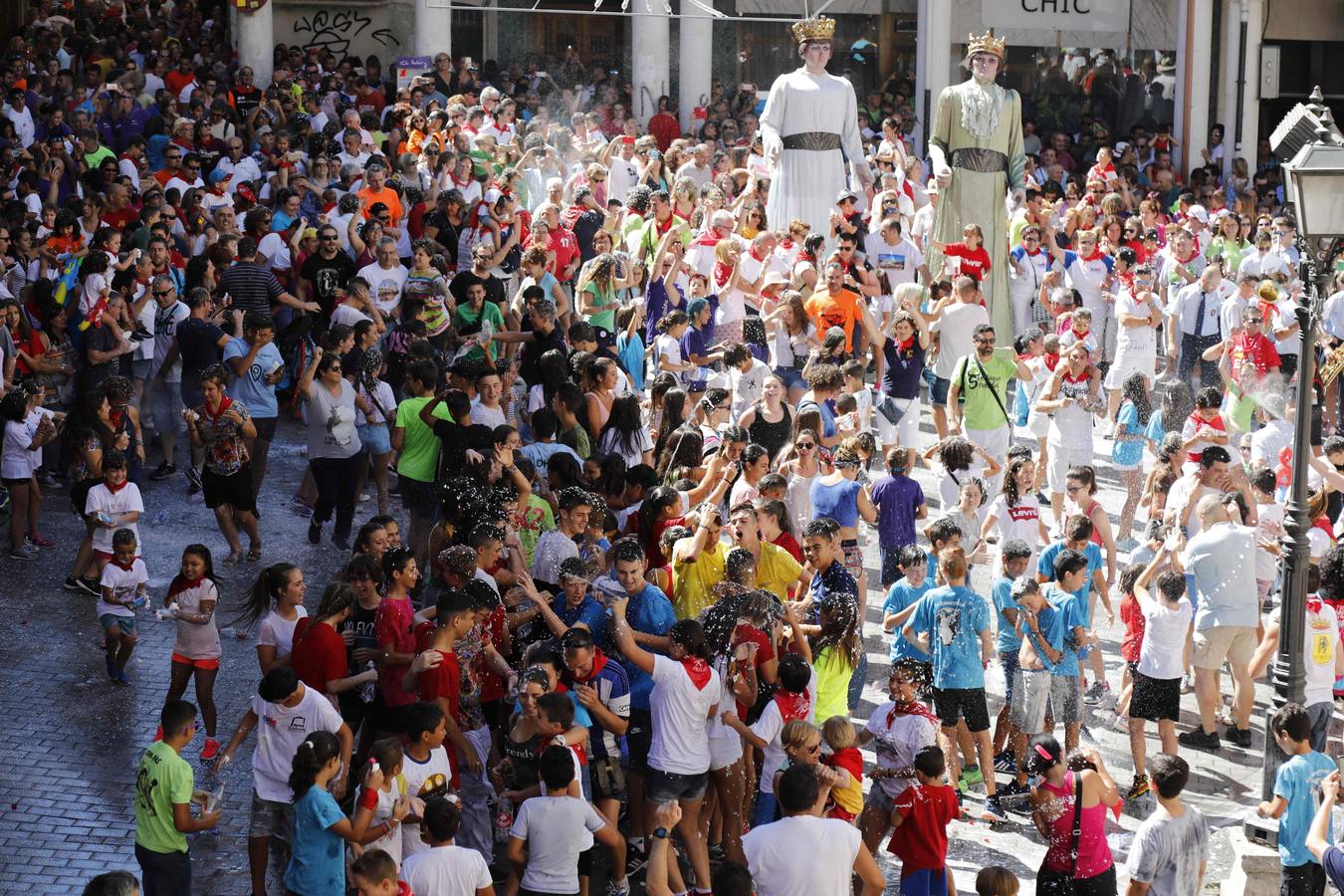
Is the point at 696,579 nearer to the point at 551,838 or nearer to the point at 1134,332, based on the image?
the point at 551,838

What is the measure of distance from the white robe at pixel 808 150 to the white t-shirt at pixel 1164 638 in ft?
25.2

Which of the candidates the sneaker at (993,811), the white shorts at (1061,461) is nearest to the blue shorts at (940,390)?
the white shorts at (1061,461)

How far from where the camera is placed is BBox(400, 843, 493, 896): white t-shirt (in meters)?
6.84

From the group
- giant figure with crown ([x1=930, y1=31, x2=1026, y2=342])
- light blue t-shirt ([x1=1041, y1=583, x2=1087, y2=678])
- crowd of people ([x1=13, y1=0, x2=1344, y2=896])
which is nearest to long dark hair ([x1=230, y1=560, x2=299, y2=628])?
crowd of people ([x1=13, y1=0, x2=1344, y2=896])

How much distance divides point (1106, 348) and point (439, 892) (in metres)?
12.0

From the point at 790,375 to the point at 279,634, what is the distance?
230 inches

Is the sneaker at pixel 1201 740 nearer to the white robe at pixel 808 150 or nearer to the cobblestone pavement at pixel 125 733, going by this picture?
the cobblestone pavement at pixel 125 733

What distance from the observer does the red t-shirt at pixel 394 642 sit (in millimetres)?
8344

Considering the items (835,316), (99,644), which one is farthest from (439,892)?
(835,316)

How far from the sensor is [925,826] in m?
7.79

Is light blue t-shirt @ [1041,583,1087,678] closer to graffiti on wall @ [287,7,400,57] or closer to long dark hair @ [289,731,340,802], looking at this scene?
long dark hair @ [289,731,340,802]

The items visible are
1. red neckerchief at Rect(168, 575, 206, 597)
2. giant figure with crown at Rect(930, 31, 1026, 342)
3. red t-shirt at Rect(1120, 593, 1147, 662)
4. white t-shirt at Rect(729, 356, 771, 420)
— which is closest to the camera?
red neckerchief at Rect(168, 575, 206, 597)

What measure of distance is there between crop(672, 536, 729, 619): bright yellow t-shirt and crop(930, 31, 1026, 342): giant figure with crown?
7.09 m

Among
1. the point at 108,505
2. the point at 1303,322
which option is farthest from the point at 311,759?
the point at 1303,322
